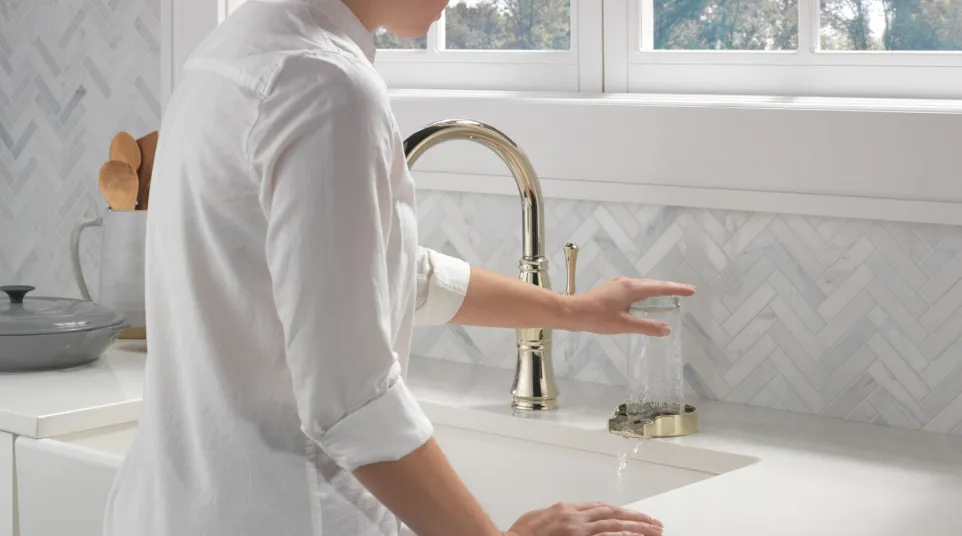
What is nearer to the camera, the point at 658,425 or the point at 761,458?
the point at 761,458

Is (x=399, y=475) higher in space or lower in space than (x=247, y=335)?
lower

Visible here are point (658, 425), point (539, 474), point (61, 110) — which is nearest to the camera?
point (658, 425)

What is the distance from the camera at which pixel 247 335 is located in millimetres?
1041

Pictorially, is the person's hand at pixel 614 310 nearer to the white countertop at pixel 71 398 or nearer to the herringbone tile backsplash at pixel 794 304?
the herringbone tile backsplash at pixel 794 304

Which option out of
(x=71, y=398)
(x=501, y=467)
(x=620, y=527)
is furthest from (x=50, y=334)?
(x=620, y=527)

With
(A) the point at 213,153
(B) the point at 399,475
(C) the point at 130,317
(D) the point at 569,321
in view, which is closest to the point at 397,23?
(A) the point at 213,153

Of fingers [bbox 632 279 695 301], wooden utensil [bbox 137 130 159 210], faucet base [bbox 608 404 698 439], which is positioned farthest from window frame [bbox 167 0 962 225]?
wooden utensil [bbox 137 130 159 210]

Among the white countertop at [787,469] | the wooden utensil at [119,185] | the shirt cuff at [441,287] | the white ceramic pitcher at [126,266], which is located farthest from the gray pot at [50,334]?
the shirt cuff at [441,287]

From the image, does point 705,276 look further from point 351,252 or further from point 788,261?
point 351,252

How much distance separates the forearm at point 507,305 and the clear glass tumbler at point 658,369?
0.21 m

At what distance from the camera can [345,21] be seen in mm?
1041

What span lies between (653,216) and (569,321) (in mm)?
401

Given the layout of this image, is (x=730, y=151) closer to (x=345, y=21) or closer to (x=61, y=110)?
(x=345, y=21)

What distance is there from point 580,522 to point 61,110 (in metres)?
1.96
